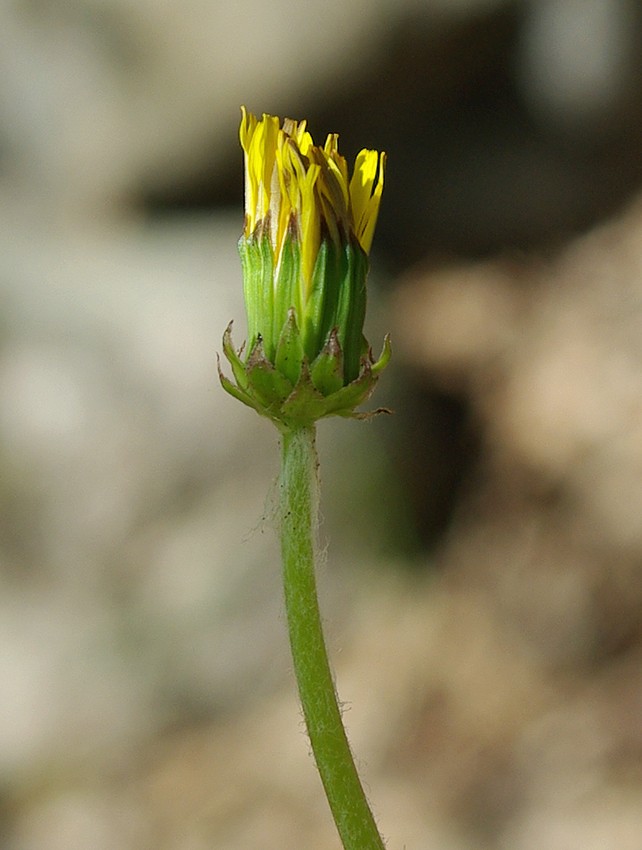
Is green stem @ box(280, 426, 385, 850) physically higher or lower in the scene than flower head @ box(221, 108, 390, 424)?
lower

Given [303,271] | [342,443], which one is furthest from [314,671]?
[342,443]

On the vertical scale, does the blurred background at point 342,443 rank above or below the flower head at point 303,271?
above

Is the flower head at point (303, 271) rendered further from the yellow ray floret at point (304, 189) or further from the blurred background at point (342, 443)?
the blurred background at point (342, 443)

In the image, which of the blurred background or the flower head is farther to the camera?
the blurred background

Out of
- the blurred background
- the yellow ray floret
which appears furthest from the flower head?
the blurred background

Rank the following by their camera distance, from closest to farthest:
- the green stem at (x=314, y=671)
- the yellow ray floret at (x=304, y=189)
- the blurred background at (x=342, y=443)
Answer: the green stem at (x=314, y=671) → the yellow ray floret at (x=304, y=189) → the blurred background at (x=342, y=443)

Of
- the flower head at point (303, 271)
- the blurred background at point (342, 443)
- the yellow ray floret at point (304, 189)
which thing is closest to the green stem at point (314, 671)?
the flower head at point (303, 271)

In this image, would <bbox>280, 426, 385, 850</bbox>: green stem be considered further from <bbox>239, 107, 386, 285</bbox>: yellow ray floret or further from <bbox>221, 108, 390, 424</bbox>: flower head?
<bbox>239, 107, 386, 285</bbox>: yellow ray floret
